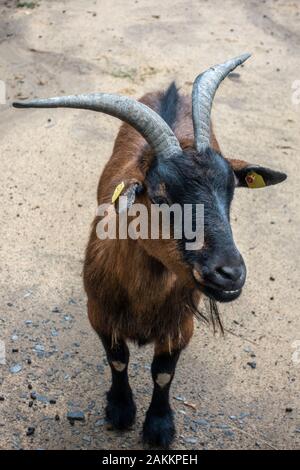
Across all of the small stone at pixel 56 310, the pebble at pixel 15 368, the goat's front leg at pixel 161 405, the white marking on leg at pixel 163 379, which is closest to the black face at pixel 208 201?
the goat's front leg at pixel 161 405

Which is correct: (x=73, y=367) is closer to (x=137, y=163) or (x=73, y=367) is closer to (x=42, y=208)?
(x=137, y=163)

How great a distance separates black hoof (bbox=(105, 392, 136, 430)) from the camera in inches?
205

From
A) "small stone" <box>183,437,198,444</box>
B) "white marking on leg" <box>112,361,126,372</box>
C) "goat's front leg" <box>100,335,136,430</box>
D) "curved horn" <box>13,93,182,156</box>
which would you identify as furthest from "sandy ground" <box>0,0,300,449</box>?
"curved horn" <box>13,93,182,156</box>

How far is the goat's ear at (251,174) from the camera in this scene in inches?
179

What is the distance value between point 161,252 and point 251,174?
0.92 m

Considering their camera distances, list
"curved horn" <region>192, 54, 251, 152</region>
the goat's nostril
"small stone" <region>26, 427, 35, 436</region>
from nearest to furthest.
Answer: the goat's nostril → "curved horn" <region>192, 54, 251, 152</region> → "small stone" <region>26, 427, 35, 436</region>

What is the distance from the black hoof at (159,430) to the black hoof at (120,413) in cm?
14

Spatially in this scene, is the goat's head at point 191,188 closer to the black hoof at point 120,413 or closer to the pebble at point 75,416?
the black hoof at point 120,413

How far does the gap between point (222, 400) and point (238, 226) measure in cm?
259

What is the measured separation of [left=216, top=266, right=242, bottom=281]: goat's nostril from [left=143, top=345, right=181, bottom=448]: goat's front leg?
1398 millimetres

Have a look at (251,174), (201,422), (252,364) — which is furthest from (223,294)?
(252,364)

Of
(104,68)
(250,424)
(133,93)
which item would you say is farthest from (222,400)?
(104,68)

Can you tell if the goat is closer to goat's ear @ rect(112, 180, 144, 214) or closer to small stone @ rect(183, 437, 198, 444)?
goat's ear @ rect(112, 180, 144, 214)

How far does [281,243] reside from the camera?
752 centimetres
